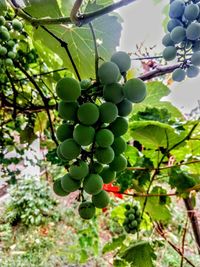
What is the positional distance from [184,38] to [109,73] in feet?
0.57

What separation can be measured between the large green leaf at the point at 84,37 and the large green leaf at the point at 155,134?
143 mm

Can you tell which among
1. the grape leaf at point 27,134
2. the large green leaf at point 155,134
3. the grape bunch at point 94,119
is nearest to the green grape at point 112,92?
the grape bunch at point 94,119

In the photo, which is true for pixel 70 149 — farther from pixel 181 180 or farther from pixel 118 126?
pixel 181 180

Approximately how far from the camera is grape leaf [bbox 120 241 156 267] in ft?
2.64

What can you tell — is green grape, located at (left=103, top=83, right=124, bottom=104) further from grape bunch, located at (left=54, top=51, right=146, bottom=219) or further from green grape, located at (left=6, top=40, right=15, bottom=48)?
green grape, located at (left=6, top=40, right=15, bottom=48)

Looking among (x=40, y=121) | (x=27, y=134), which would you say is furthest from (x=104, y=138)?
(x=27, y=134)

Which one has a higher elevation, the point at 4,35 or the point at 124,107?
the point at 4,35

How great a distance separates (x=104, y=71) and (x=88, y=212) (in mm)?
188

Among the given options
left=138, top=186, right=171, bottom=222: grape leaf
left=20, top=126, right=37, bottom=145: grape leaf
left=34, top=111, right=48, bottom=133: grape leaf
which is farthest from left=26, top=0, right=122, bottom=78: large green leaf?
left=20, top=126, right=37, bottom=145: grape leaf

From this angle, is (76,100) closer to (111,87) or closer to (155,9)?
(111,87)

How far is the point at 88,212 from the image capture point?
1.38ft

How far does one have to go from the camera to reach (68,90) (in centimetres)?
37

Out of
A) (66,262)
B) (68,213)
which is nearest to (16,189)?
(68,213)

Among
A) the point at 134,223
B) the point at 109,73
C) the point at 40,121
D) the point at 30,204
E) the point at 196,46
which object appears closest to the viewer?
the point at 109,73
